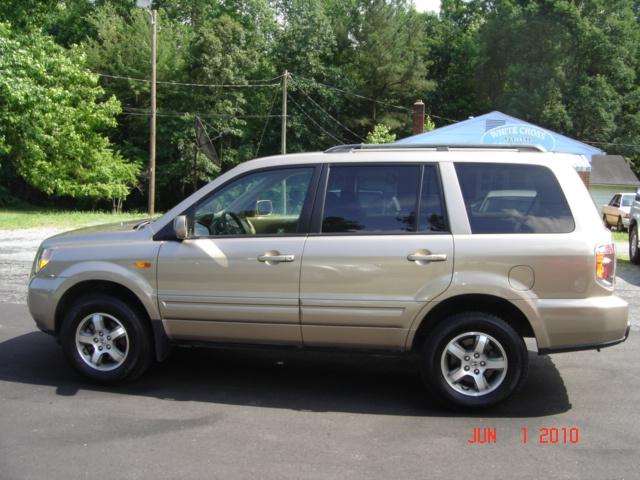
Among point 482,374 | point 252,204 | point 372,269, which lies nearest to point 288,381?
point 372,269

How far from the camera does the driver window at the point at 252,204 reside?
5.44 m

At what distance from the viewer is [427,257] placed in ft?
16.5

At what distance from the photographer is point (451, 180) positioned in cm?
519

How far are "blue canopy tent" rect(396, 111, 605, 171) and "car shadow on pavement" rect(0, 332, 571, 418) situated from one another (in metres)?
13.9

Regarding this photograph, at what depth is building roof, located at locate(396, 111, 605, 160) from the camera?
2033 cm

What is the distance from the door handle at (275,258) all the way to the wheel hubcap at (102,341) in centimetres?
132

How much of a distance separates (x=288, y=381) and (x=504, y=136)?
16368 millimetres

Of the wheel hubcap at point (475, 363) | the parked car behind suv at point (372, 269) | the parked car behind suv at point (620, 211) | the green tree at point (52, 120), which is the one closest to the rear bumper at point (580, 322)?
the parked car behind suv at point (372, 269)

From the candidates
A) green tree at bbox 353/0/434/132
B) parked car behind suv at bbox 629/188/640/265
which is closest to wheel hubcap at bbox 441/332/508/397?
parked car behind suv at bbox 629/188/640/265

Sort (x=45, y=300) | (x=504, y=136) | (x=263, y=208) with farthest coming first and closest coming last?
1. (x=504, y=136)
2. (x=45, y=300)
3. (x=263, y=208)

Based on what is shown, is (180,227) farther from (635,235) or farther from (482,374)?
(635,235)

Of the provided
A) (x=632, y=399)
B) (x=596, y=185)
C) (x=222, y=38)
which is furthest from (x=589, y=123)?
(x=632, y=399)

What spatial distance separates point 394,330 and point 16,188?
49.1m

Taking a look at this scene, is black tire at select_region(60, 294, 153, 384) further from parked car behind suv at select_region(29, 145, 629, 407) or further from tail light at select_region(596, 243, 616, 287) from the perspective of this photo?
tail light at select_region(596, 243, 616, 287)
